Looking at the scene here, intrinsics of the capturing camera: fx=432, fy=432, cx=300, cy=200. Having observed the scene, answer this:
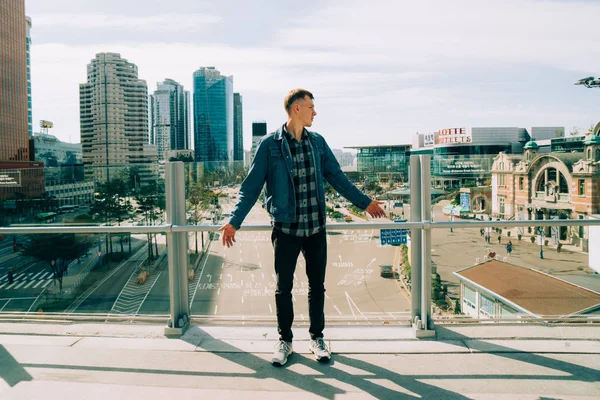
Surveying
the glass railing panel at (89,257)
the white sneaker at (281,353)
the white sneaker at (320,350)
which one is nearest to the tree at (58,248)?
the glass railing panel at (89,257)

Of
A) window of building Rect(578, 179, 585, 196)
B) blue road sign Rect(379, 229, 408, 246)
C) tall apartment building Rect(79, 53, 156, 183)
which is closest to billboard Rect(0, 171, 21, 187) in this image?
blue road sign Rect(379, 229, 408, 246)

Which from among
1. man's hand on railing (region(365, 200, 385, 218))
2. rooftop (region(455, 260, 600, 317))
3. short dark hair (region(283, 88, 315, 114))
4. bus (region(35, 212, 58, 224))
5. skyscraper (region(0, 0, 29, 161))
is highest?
skyscraper (region(0, 0, 29, 161))

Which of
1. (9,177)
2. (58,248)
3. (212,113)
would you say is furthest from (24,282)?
(212,113)

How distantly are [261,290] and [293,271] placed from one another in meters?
0.52

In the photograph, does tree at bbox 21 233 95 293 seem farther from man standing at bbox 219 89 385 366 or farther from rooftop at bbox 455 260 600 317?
rooftop at bbox 455 260 600 317

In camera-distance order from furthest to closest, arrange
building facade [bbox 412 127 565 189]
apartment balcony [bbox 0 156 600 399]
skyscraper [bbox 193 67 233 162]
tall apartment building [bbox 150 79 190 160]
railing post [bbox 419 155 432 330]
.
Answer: skyscraper [bbox 193 67 233 162], tall apartment building [bbox 150 79 190 160], building facade [bbox 412 127 565 189], railing post [bbox 419 155 432 330], apartment balcony [bbox 0 156 600 399]

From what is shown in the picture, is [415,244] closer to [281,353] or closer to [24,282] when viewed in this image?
[281,353]

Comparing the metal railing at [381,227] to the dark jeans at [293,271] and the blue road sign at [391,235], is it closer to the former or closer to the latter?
the blue road sign at [391,235]

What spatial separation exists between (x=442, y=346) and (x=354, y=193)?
1160 mm

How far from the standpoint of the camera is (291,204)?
2.68 meters

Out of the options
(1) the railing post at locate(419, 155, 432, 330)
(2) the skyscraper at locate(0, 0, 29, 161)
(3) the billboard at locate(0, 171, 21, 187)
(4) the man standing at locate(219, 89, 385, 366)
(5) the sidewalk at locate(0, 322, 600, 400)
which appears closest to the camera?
(5) the sidewalk at locate(0, 322, 600, 400)

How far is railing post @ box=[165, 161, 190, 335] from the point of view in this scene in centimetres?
319

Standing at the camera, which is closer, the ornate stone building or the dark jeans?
the dark jeans

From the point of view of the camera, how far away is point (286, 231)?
2686mm
